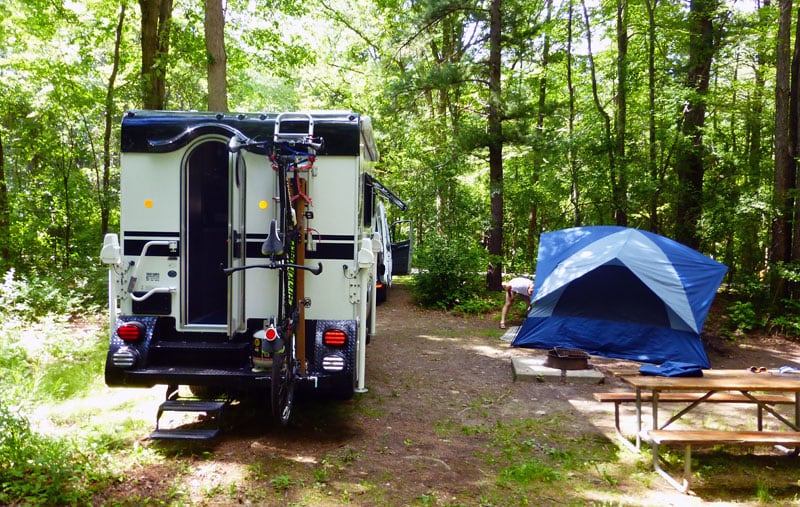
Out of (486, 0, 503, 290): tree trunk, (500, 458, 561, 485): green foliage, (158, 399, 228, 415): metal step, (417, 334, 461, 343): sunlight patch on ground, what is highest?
(486, 0, 503, 290): tree trunk

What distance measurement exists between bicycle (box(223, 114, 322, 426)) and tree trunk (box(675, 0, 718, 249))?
9774 mm

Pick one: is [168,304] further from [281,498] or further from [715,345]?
[715,345]

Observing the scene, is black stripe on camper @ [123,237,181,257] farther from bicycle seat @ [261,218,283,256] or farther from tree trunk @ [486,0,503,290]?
tree trunk @ [486,0,503,290]

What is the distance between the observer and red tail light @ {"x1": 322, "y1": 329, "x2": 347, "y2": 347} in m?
4.57

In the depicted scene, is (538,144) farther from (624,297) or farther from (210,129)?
(210,129)

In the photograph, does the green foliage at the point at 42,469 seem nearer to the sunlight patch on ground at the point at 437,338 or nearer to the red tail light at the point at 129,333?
the red tail light at the point at 129,333

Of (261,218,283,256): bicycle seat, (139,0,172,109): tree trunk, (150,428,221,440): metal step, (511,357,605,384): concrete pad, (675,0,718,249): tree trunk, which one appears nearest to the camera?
(150,428,221,440): metal step

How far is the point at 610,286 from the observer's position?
8242 mm

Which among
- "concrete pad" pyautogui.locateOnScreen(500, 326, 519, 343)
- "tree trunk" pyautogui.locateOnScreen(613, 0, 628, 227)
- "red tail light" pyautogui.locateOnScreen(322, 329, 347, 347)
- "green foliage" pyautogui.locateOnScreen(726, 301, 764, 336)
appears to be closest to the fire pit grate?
"concrete pad" pyautogui.locateOnScreen(500, 326, 519, 343)

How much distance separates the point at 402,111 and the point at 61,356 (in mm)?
8681

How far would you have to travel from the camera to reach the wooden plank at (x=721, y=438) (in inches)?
152

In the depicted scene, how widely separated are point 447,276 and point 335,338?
319 inches

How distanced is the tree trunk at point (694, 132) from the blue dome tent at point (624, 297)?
419 cm

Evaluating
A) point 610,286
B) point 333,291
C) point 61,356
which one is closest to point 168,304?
point 333,291
